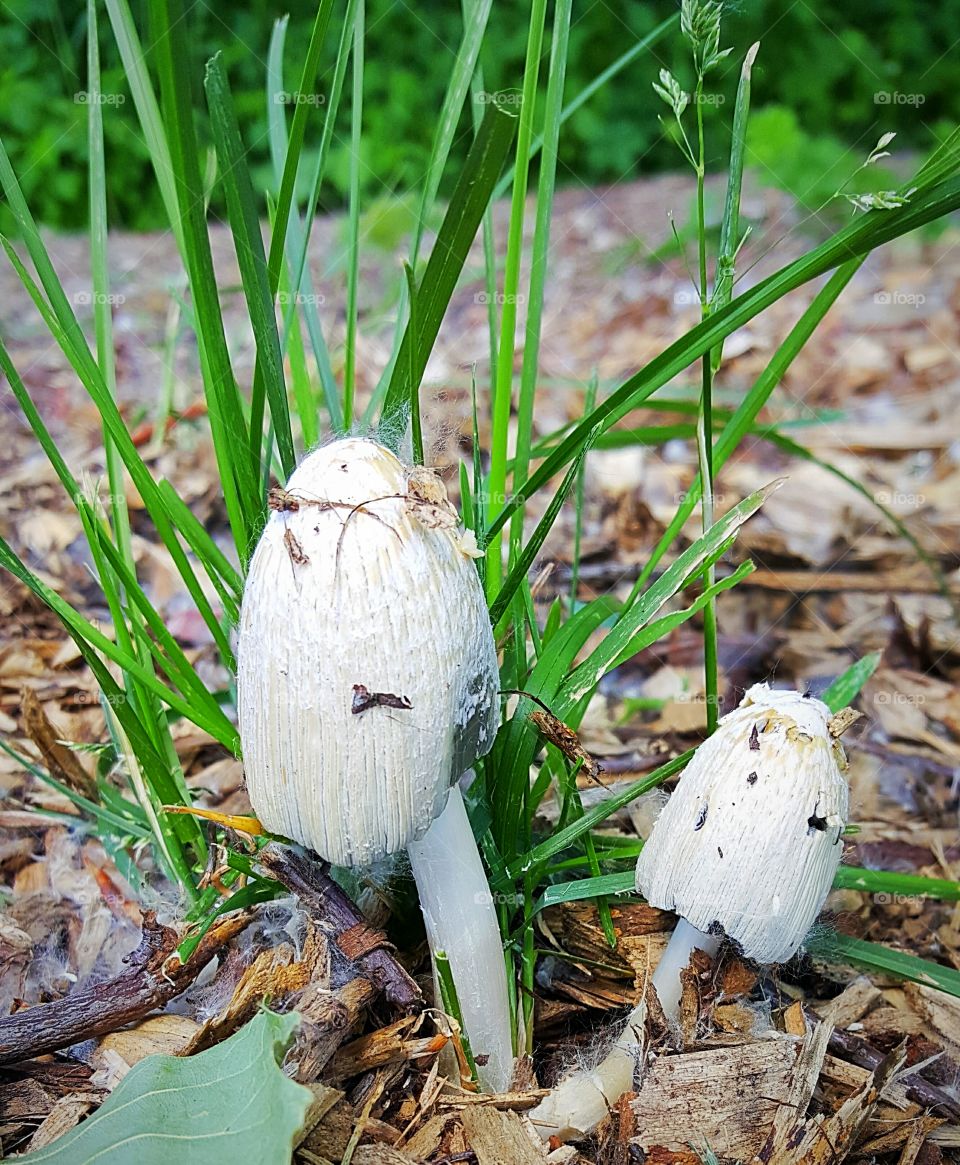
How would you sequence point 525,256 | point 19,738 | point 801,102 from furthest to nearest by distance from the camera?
point 801,102
point 525,256
point 19,738

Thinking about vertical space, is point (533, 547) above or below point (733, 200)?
below

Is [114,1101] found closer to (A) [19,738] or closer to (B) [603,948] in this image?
(B) [603,948]

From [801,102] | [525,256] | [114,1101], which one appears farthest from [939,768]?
[801,102]

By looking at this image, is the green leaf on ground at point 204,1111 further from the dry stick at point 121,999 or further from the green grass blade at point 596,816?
the green grass blade at point 596,816

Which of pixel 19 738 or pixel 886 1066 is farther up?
pixel 19 738

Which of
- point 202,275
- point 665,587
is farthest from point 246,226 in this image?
point 665,587

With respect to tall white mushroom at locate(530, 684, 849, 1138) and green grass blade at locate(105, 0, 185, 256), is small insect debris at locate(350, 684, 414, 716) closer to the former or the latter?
tall white mushroom at locate(530, 684, 849, 1138)

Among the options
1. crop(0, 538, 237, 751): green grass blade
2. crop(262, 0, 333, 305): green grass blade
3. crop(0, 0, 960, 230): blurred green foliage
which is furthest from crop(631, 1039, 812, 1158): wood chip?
crop(0, 0, 960, 230): blurred green foliage

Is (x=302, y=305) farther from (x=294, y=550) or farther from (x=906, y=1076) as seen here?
(x=906, y=1076)
